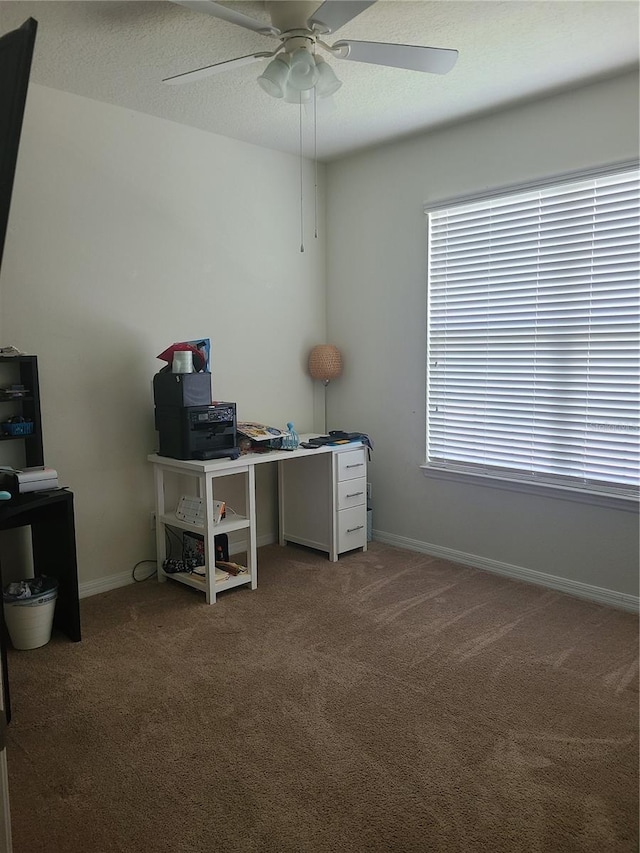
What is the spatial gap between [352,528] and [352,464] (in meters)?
0.42

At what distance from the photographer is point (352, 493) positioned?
13.1 ft

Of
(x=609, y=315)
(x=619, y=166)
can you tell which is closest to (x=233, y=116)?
(x=619, y=166)

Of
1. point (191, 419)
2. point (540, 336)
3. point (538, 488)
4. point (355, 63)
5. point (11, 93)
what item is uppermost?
point (355, 63)

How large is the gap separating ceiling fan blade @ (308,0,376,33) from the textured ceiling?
31 centimetres

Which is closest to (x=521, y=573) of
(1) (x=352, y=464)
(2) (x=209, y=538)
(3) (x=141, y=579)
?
(1) (x=352, y=464)

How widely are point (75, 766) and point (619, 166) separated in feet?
11.4

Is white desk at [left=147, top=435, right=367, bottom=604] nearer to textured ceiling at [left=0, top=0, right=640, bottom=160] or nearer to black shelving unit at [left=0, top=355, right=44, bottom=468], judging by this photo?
black shelving unit at [left=0, top=355, right=44, bottom=468]

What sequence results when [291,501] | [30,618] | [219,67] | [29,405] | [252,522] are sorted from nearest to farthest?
[219,67] → [30,618] → [29,405] → [252,522] → [291,501]

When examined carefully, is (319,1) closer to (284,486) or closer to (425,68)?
(425,68)

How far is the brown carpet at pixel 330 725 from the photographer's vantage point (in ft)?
5.79

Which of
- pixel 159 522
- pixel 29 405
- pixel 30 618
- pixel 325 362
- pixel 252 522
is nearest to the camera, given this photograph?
pixel 30 618

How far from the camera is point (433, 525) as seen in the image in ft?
13.2

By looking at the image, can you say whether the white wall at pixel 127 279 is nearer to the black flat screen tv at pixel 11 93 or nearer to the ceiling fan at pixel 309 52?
the ceiling fan at pixel 309 52

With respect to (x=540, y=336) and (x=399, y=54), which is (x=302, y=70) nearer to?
(x=399, y=54)
